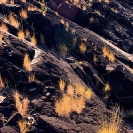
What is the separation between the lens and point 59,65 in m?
10.4

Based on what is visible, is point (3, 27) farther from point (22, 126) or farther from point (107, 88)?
point (22, 126)

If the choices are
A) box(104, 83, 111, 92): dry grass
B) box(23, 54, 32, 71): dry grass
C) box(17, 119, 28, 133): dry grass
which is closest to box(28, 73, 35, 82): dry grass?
box(23, 54, 32, 71): dry grass

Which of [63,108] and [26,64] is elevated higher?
[26,64]

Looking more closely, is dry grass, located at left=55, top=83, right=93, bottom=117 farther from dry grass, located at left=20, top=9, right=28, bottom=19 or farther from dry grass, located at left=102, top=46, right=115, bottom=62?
dry grass, located at left=20, top=9, right=28, bottom=19

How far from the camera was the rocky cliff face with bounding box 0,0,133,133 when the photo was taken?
265 inches

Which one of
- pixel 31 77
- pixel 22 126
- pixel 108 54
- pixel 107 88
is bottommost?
pixel 107 88

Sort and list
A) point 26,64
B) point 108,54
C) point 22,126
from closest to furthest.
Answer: point 22,126
point 26,64
point 108,54

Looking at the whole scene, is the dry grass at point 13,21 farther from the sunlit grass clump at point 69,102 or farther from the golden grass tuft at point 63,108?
the golden grass tuft at point 63,108

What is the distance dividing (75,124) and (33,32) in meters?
7.32

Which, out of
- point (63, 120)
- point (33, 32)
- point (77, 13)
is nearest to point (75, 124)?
point (63, 120)

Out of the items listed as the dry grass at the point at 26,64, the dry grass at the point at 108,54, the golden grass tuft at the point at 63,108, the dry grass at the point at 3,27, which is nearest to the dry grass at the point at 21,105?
the golden grass tuft at the point at 63,108

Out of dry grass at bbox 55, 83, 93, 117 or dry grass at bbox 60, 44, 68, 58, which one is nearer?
dry grass at bbox 55, 83, 93, 117

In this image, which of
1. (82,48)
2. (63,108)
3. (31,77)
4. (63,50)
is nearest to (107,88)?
(63,50)

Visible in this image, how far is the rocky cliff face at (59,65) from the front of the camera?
6.72 meters
